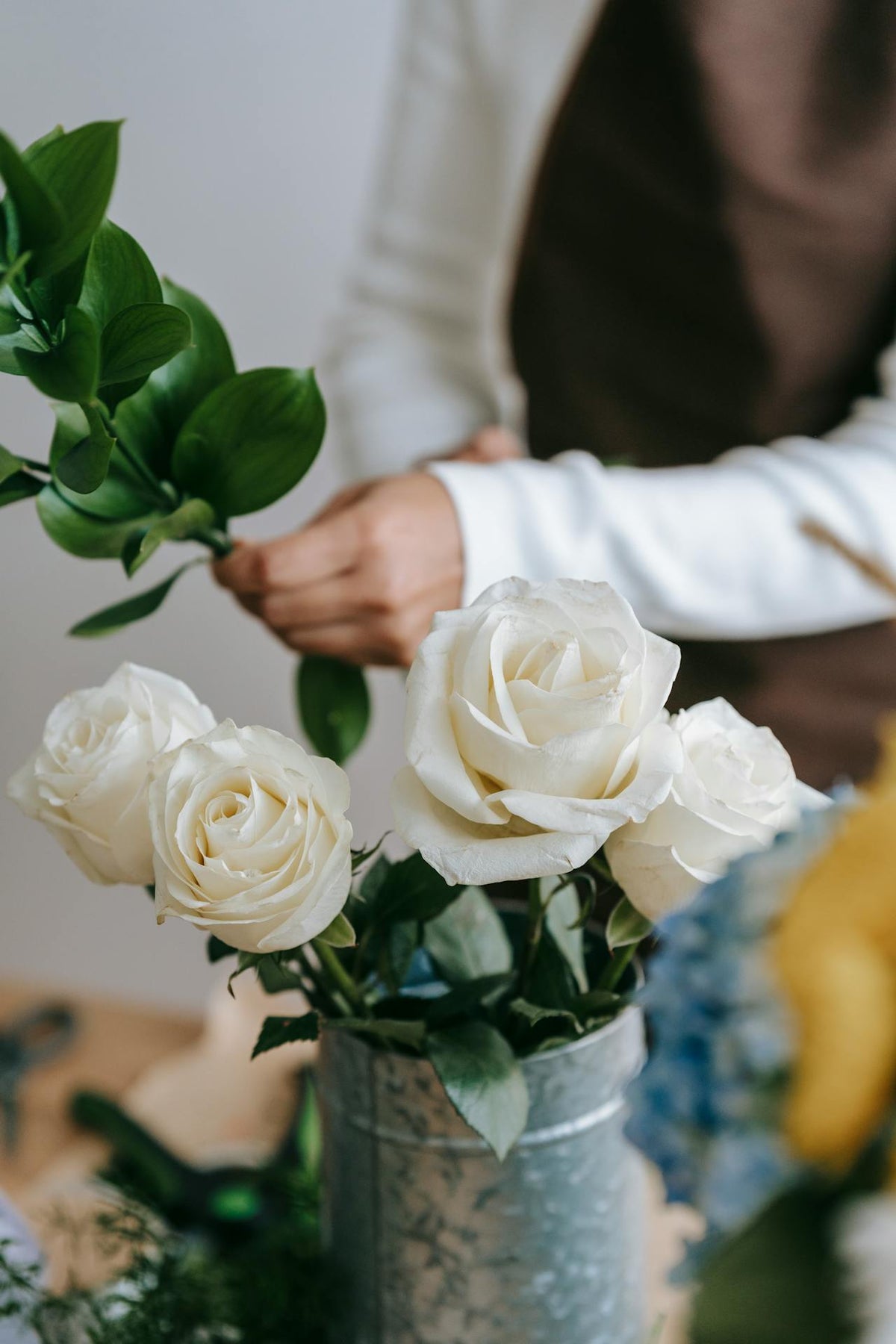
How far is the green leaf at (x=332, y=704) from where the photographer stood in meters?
0.29

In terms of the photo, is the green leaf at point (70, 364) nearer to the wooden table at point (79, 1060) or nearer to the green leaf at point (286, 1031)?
the green leaf at point (286, 1031)

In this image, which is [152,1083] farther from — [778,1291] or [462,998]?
[778,1291]

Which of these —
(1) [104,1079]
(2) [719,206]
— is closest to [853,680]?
(2) [719,206]

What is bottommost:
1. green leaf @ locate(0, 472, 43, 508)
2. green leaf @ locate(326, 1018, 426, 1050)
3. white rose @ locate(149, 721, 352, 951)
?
green leaf @ locate(326, 1018, 426, 1050)

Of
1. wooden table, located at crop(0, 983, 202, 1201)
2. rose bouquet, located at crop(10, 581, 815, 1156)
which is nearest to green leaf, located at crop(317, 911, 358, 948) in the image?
rose bouquet, located at crop(10, 581, 815, 1156)

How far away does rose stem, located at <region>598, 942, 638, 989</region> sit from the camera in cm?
21

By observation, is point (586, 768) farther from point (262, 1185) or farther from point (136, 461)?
point (262, 1185)

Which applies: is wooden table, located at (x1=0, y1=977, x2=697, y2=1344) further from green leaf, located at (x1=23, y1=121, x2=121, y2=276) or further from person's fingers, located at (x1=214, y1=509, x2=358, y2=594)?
green leaf, located at (x1=23, y1=121, x2=121, y2=276)

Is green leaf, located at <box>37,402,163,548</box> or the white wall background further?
the white wall background

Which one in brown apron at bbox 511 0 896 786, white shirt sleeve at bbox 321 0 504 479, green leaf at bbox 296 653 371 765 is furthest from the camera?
white shirt sleeve at bbox 321 0 504 479

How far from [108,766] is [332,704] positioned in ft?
0.41

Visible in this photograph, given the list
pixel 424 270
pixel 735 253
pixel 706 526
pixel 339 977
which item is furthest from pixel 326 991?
pixel 424 270

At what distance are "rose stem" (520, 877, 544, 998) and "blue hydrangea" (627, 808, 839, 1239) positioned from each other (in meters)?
0.07

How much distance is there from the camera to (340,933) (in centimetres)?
18
